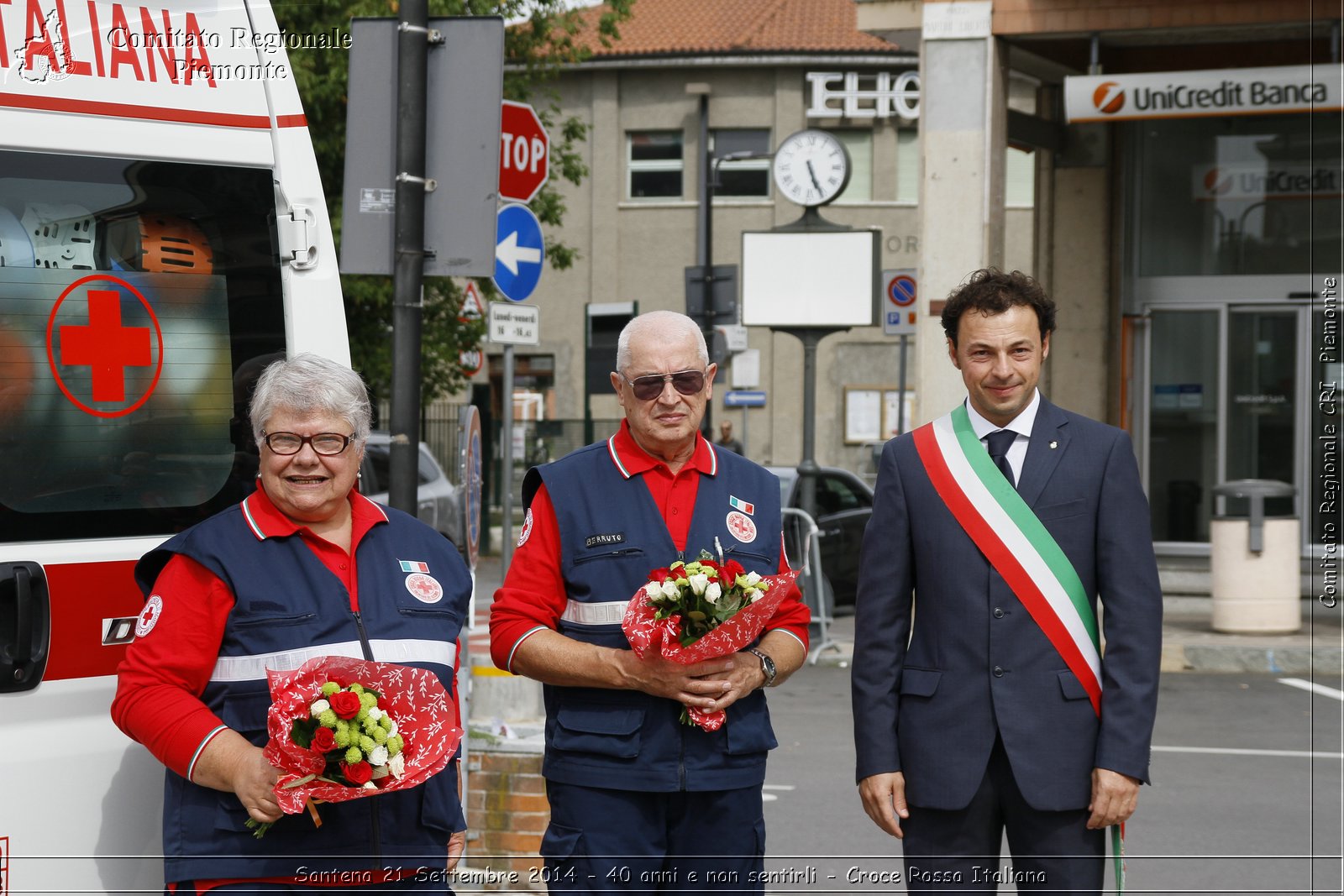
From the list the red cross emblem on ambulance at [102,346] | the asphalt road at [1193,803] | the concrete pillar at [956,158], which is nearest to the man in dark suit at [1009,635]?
the red cross emblem on ambulance at [102,346]

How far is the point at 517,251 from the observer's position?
9.51 meters

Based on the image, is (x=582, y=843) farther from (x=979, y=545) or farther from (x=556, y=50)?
(x=556, y=50)

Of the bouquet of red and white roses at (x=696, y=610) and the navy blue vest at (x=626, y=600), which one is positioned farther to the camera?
the navy blue vest at (x=626, y=600)

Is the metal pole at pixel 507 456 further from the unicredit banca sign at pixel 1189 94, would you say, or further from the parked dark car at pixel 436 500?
the parked dark car at pixel 436 500

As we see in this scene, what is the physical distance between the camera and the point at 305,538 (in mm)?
3189

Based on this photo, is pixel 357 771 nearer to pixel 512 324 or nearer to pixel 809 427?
pixel 512 324

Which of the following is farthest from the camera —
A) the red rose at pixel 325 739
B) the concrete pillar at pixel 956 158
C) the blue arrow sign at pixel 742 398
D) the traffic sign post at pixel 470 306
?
Answer: the blue arrow sign at pixel 742 398

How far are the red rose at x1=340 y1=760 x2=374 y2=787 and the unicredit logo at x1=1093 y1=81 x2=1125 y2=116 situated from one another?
1134 cm

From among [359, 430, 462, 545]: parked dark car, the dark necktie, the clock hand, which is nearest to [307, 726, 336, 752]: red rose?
the dark necktie

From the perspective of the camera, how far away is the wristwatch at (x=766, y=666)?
351 centimetres

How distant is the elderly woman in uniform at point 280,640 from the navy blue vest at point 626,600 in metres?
0.36

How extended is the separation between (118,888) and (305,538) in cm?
82

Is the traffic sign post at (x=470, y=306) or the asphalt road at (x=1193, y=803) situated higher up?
the traffic sign post at (x=470, y=306)

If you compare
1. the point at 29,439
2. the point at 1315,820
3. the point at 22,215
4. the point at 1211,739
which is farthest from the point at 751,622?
the point at 1211,739
